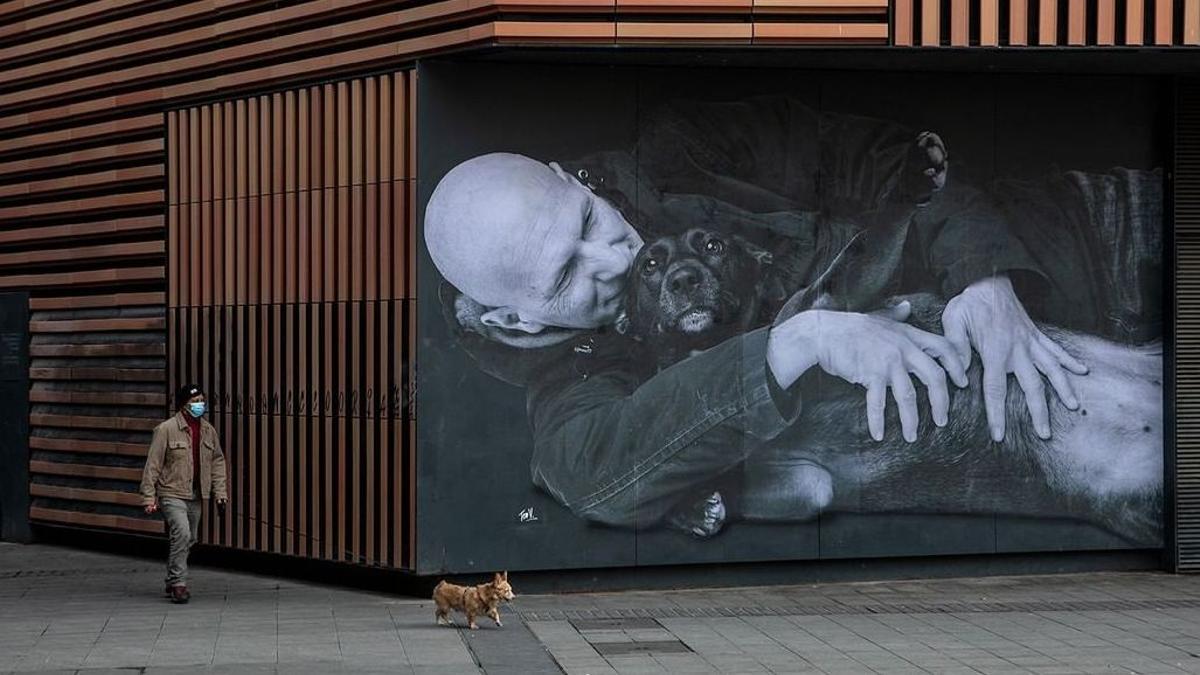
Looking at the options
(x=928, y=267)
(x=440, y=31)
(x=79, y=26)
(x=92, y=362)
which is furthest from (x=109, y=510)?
(x=928, y=267)

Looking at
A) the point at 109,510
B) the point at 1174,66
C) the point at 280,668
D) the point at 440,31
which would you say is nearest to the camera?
the point at 280,668

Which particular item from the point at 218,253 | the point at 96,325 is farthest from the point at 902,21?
the point at 96,325

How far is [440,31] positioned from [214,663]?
5.47 metres

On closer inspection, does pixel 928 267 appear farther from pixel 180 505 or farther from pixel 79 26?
pixel 79 26

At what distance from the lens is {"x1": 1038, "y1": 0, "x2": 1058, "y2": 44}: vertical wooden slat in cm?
1526

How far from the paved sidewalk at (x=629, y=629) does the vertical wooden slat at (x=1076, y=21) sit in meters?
4.42

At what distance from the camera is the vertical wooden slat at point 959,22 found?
1522 cm

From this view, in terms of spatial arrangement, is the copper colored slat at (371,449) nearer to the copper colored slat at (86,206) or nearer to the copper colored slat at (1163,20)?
the copper colored slat at (86,206)

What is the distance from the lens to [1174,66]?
16.5 m

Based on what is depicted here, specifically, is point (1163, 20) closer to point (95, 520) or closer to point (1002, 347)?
point (1002, 347)

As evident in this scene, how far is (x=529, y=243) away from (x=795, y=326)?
2392 mm

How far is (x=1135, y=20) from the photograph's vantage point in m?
15.3

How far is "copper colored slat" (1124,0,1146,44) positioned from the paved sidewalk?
14.5 ft

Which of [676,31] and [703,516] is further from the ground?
[676,31]
